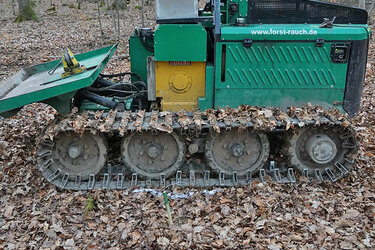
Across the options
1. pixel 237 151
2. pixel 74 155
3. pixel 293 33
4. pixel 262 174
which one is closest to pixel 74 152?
pixel 74 155

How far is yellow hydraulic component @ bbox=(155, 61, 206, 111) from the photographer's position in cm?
596

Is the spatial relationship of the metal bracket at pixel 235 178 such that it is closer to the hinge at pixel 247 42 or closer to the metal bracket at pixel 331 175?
the metal bracket at pixel 331 175

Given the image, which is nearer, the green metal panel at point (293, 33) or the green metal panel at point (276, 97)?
the green metal panel at point (293, 33)

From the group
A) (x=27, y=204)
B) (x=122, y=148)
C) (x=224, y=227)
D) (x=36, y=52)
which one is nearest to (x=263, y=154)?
(x=224, y=227)

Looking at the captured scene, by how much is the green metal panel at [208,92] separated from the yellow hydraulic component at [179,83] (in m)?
0.07

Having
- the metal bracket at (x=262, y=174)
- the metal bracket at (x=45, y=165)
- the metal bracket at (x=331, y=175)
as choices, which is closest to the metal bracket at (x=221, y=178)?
the metal bracket at (x=262, y=174)

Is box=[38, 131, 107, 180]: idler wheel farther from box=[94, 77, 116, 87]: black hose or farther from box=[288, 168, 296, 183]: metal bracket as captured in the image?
box=[288, 168, 296, 183]: metal bracket

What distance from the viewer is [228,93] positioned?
6.03 m

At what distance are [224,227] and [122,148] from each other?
1960 millimetres

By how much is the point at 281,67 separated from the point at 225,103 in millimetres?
974

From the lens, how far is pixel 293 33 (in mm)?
5785

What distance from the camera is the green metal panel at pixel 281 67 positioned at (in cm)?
586

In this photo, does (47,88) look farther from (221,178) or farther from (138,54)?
(221,178)

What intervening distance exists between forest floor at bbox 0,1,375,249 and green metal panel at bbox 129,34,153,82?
2.38m
